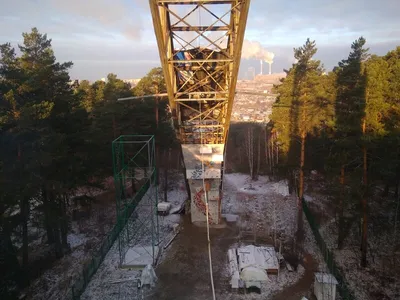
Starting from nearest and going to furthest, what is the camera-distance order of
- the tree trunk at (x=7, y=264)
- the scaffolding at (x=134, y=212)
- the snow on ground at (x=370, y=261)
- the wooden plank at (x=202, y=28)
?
the wooden plank at (x=202, y=28) → the tree trunk at (x=7, y=264) → the snow on ground at (x=370, y=261) → the scaffolding at (x=134, y=212)

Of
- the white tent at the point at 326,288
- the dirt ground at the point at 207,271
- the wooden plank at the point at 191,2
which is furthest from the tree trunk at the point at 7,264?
the white tent at the point at 326,288

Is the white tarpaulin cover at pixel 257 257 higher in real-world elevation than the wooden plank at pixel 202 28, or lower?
lower

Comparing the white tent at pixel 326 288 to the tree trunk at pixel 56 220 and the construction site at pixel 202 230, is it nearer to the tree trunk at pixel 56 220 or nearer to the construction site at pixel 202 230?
the construction site at pixel 202 230

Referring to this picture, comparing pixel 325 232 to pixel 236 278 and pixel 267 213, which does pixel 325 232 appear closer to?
pixel 267 213

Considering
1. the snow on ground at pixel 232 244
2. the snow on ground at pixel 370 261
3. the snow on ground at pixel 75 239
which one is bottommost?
the snow on ground at pixel 75 239

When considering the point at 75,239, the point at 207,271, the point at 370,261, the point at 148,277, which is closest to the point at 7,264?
the point at 148,277

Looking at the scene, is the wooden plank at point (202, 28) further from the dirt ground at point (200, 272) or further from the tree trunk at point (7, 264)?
the dirt ground at point (200, 272)

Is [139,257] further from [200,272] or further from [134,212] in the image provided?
[134,212]

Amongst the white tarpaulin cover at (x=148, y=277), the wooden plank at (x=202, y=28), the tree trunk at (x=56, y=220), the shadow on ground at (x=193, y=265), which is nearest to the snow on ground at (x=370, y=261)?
the shadow on ground at (x=193, y=265)

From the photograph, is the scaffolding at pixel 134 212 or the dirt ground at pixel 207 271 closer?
the dirt ground at pixel 207 271

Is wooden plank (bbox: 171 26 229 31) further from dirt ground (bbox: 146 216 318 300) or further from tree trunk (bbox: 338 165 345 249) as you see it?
dirt ground (bbox: 146 216 318 300)

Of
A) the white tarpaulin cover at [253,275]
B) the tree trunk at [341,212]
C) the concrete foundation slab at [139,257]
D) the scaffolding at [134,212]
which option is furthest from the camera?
the tree trunk at [341,212]
